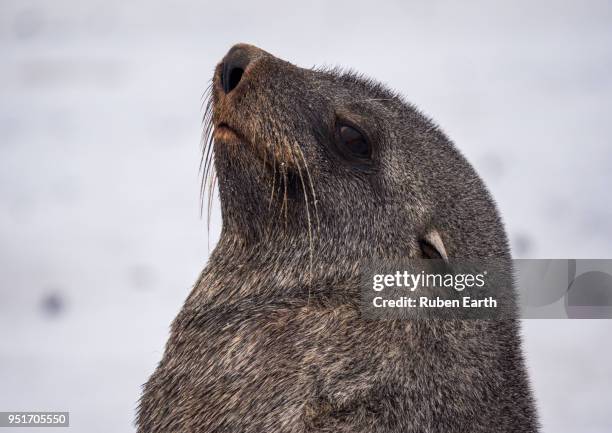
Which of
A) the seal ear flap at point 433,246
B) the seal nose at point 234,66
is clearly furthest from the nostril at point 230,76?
the seal ear flap at point 433,246

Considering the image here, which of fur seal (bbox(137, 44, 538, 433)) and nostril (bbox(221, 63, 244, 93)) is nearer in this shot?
fur seal (bbox(137, 44, 538, 433))

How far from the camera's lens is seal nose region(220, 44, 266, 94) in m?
8.37

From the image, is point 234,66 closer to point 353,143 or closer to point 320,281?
point 353,143

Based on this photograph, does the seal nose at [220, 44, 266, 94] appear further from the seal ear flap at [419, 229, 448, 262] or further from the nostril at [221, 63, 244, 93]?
the seal ear flap at [419, 229, 448, 262]

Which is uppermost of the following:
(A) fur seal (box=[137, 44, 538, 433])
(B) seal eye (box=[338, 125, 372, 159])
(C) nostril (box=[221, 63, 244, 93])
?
(C) nostril (box=[221, 63, 244, 93])

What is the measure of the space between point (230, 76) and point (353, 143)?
1.28m

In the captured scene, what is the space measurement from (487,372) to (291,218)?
2.21 meters

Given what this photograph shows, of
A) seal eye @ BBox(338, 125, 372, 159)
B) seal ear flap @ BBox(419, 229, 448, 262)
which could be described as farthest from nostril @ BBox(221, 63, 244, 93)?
seal ear flap @ BBox(419, 229, 448, 262)

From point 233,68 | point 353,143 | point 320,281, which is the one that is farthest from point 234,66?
point 320,281

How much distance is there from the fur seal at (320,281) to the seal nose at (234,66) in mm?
13

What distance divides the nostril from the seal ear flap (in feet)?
7.27

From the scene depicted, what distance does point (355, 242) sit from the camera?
8430mm

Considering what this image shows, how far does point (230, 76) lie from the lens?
27.6ft

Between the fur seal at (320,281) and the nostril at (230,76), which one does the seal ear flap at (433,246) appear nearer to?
the fur seal at (320,281)
